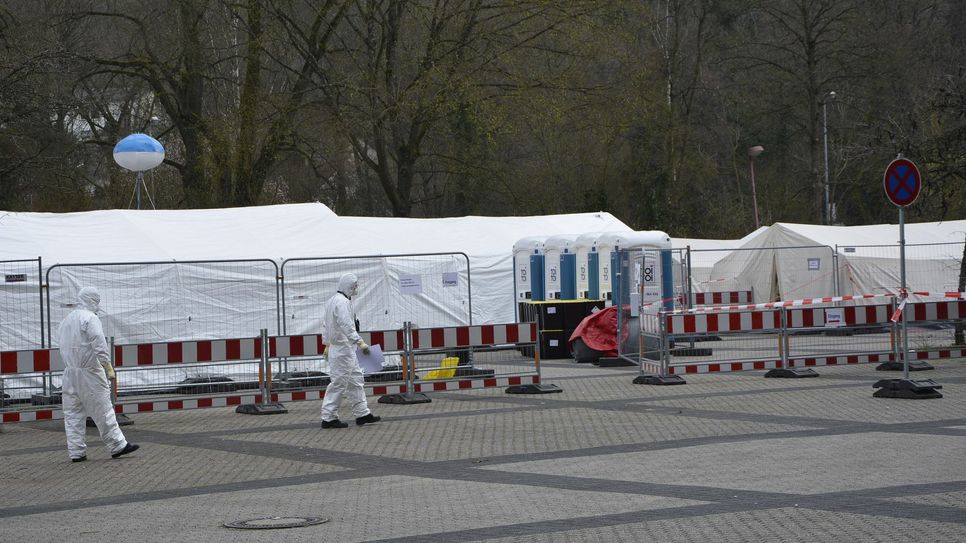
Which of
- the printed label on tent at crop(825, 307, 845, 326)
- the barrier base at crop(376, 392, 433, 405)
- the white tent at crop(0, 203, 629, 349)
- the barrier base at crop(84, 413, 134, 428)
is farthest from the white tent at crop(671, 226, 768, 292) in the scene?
the barrier base at crop(84, 413, 134, 428)

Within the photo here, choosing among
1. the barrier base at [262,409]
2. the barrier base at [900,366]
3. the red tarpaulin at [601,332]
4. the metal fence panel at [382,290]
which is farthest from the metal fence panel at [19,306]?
the barrier base at [900,366]

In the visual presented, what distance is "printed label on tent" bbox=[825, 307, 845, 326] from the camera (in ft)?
61.8

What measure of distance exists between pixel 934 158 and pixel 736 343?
22.8ft

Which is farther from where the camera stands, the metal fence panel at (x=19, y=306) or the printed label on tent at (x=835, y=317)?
the metal fence panel at (x=19, y=306)

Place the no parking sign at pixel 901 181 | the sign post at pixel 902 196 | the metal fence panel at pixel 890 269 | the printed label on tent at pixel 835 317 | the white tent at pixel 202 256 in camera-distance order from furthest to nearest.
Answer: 1. the metal fence panel at pixel 890 269
2. the white tent at pixel 202 256
3. the printed label on tent at pixel 835 317
4. the no parking sign at pixel 901 181
5. the sign post at pixel 902 196

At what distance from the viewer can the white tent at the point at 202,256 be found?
789 inches

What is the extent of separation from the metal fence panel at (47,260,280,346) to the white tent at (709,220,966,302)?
15.6 meters

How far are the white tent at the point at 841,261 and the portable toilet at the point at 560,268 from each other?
7.64 m

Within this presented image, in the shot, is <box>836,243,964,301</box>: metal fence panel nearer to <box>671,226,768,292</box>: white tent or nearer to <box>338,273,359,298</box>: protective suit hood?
<box>671,226,768,292</box>: white tent

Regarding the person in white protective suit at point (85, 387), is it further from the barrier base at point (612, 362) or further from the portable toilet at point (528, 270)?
the portable toilet at point (528, 270)

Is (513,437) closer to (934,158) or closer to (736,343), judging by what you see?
(934,158)

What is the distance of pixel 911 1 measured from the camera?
47.2m

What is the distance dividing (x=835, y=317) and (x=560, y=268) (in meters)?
8.47

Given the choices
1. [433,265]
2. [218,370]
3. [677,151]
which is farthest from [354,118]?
[677,151]
